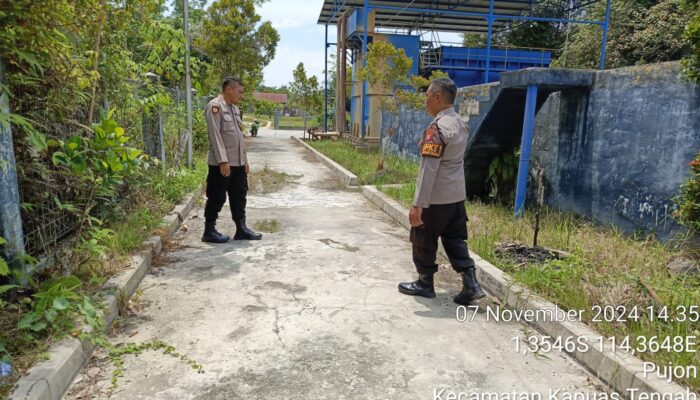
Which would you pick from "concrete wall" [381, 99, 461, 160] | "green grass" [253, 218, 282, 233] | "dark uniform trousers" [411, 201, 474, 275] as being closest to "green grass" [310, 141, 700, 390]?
"dark uniform trousers" [411, 201, 474, 275]

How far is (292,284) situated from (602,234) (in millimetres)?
3453

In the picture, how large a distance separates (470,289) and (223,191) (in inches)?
120

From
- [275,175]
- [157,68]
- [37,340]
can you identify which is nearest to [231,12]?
[275,175]

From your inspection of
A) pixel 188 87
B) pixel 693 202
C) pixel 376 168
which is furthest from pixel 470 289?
pixel 376 168

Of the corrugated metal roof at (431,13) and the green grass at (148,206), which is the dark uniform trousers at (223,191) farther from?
the corrugated metal roof at (431,13)

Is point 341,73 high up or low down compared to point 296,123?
up

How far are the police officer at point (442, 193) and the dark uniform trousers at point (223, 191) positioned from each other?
8.17 ft

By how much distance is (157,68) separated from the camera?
591 centimetres

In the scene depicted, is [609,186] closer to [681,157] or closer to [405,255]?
[681,157]

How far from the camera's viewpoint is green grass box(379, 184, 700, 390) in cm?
311

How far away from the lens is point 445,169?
3.79 m

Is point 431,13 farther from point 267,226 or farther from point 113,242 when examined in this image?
point 113,242

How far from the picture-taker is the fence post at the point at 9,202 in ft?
9.31

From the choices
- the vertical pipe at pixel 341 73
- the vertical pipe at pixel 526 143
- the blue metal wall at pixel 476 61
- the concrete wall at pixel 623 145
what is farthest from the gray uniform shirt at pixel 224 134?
the blue metal wall at pixel 476 61
